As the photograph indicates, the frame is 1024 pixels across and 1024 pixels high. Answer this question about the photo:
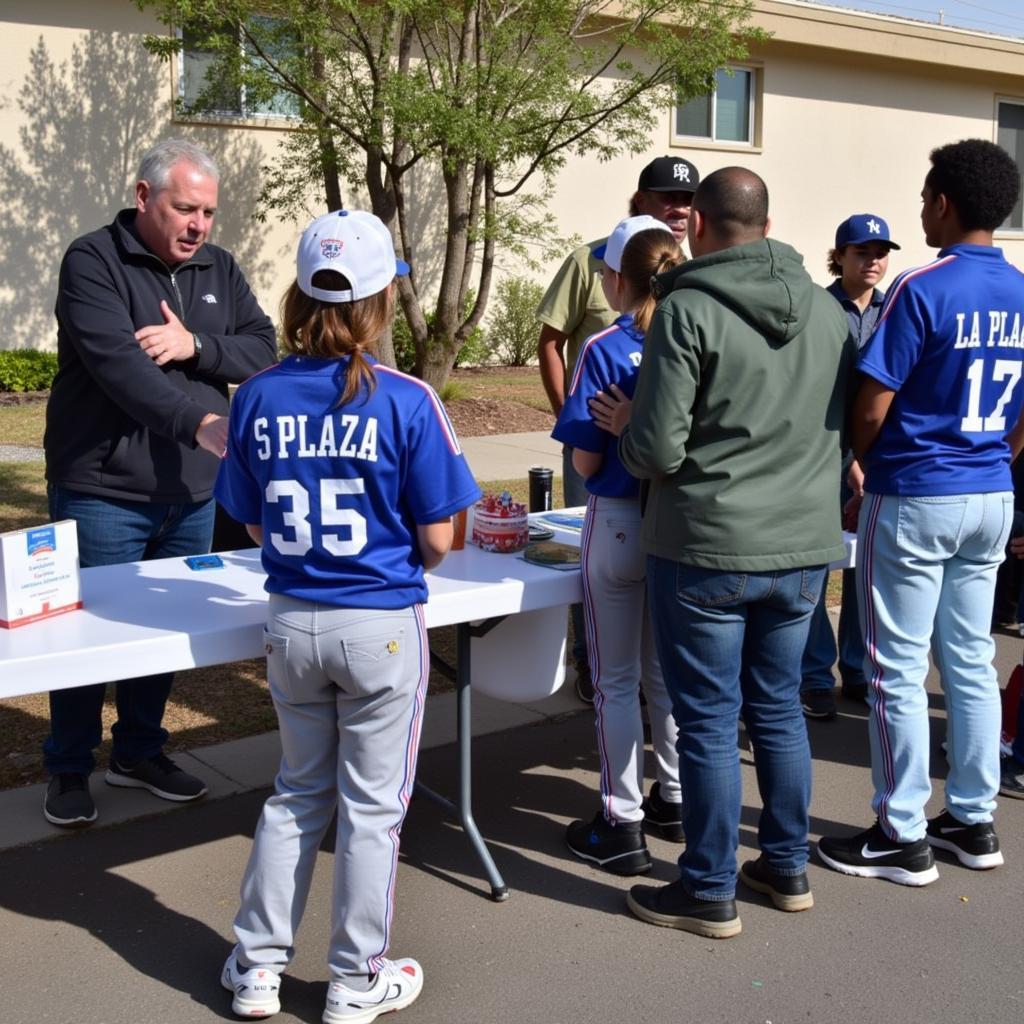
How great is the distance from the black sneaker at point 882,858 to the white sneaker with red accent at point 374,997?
1.43 meters

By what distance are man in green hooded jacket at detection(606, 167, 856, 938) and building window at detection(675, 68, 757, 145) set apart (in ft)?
50.5

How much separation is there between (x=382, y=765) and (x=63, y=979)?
1036 millimetres

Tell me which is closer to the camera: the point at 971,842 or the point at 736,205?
the point at 736,205

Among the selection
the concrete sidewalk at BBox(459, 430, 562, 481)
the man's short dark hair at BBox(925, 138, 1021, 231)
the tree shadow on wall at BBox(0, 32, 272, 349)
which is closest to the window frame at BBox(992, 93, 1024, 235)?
the concrete sidewalk at BBox(459, 430, 562, 481)

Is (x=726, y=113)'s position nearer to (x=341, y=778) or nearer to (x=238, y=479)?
(x=238, y=479)

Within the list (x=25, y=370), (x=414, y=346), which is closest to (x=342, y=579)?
(x=414, y=346)

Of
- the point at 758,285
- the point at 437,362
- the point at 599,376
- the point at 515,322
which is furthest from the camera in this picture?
the point at 515,322

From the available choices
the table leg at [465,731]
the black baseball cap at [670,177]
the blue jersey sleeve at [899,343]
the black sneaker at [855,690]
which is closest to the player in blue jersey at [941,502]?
the blue jersey sleeve at [899,343]

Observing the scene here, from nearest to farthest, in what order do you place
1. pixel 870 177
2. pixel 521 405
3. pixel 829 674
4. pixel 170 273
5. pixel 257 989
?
1. pixel 257 989
2. pixel 170 273
3. pixel 829 674
4. pixel 521 405
5. pixel 870 177

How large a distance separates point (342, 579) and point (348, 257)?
72 cm

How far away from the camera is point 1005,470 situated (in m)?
3.59

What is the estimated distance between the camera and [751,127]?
18.5 meters

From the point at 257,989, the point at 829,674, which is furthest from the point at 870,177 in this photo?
the point at 257,989

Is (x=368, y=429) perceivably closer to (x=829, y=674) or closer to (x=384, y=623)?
(x=384, y=623)
